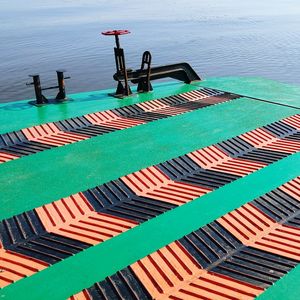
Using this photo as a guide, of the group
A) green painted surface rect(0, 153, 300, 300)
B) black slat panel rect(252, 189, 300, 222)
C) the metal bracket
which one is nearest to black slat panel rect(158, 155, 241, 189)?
green painted surface rect(0, 153, 300, 300)

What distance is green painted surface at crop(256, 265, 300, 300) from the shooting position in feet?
18.6

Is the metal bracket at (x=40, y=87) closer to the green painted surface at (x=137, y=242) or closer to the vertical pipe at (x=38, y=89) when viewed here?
the vertical pipe at (x=38, y=89)

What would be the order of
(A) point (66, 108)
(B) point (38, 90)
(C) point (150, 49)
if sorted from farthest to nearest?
(C) point (150, 49) → (B) point (38, 90) → (A) point (66, 108)

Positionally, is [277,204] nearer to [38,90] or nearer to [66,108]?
[66,108]

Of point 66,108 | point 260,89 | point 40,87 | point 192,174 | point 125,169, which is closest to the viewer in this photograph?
point 192,174

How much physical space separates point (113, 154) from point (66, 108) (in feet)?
17.0

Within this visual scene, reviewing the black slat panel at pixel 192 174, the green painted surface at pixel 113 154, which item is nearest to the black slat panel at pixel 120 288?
the green painted surface at pixel 113 154

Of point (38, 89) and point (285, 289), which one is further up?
point (38, 89)

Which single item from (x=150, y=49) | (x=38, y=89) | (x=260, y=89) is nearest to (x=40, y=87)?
(x=38, y=89)

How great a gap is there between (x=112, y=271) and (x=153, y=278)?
67cm

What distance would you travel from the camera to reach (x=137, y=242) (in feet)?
22.6

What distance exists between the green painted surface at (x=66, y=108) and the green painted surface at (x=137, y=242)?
7.35 metres

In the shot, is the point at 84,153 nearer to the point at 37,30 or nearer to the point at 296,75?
the point at 296,75

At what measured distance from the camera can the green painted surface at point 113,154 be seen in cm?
885
